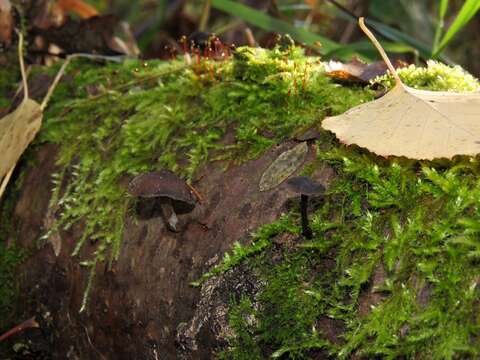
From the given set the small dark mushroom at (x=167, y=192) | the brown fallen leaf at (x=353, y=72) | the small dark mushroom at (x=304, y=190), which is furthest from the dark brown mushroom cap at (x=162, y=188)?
the brown fallen leaf at (x=353, y=72)

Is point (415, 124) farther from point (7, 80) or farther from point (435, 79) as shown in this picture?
point (7, 80)

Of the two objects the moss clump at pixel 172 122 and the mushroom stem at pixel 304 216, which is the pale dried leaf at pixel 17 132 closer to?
the moss clump at pixel 172 122

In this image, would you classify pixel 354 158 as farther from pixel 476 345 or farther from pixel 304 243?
pixel 476 345

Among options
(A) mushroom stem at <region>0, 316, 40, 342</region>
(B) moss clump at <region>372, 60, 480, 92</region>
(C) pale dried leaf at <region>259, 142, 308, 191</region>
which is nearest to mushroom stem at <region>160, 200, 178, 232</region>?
(C) pale dried leaf at <region>259, 142, 308, 191</region>

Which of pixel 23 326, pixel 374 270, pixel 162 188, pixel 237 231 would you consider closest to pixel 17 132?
pixel 23 326

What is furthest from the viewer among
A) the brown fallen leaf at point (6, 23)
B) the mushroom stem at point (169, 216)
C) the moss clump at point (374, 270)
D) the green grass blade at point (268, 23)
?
the green grass blade at point (268, 23)

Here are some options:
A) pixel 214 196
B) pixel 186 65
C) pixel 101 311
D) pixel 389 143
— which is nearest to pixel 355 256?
pixel 389 143

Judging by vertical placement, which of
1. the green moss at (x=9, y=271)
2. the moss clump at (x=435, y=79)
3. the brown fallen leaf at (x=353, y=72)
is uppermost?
the moss clump at (x=435, y=79)
